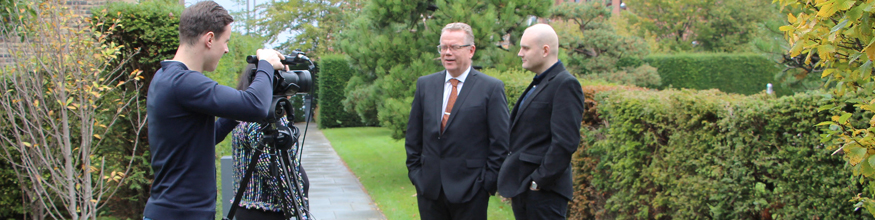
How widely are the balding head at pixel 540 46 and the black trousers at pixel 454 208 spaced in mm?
841

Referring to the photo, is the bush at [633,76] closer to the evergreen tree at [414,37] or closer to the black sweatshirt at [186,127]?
the evergreen tree at [414,37]

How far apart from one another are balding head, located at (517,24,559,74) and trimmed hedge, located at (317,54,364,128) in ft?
62.5

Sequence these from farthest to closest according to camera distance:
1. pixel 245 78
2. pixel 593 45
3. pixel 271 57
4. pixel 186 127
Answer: pixel 593 45
pixel 245 78
pixel 271 57
pixel 186 127

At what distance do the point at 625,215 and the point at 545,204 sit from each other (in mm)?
1831

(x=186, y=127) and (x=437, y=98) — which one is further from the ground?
(x=186, y=127)

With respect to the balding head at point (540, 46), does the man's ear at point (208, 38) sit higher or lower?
higher

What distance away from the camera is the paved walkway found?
7238 mm

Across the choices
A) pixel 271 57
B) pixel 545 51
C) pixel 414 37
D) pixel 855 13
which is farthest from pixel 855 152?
pixel 414 37

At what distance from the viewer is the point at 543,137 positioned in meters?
3.43

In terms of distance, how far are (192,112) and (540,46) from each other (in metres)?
2.01

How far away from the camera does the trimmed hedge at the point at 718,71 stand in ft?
91.6

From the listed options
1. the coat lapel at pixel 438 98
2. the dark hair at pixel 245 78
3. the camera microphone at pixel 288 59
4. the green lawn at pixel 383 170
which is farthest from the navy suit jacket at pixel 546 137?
the green lawn at pixel 383 170

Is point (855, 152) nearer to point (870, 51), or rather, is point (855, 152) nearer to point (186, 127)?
point (870, 51)

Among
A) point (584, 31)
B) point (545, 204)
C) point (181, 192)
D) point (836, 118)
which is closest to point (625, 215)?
point (545, 204)
